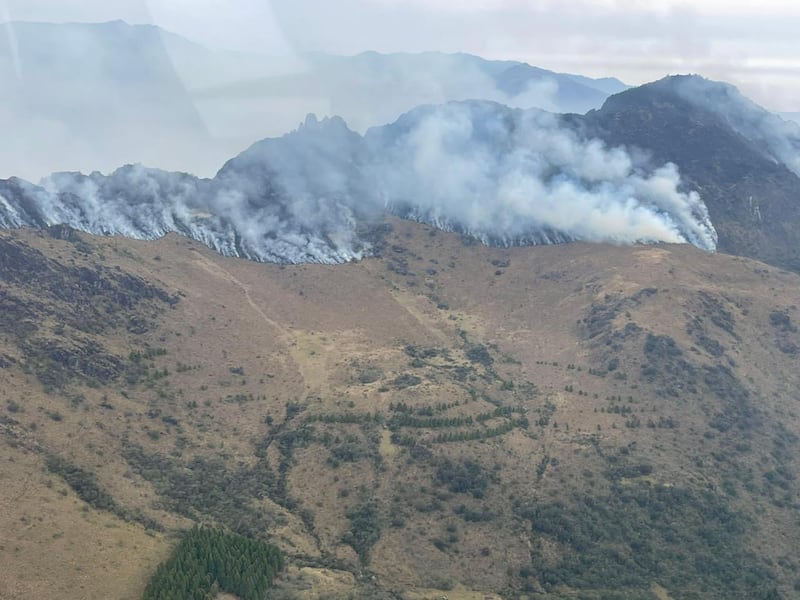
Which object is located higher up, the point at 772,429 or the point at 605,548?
the point at 772,429

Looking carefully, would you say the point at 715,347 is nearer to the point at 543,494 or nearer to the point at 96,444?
the point at 543,494

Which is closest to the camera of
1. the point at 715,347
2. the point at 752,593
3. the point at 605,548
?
the point at 752,593

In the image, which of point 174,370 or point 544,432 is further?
point 174,370

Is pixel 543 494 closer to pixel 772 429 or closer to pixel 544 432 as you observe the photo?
pixel 544 432

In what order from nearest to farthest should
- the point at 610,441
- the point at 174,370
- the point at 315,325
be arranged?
1. the point at 610,441
2. the point at 174,370
3. the point at 315,325

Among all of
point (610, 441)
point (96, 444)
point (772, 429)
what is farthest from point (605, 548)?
point (96, 444)

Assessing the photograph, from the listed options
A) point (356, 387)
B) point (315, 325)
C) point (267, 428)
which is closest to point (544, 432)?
point (356, 387)
